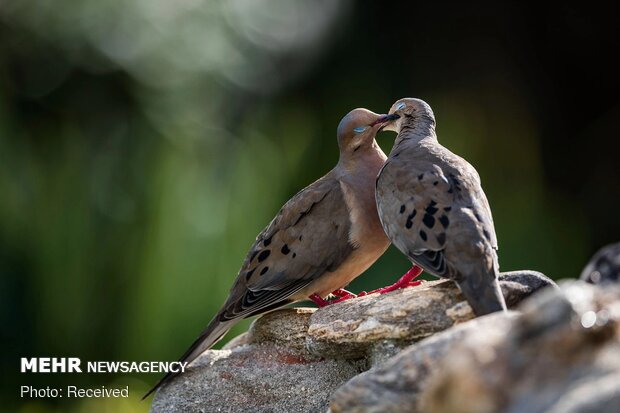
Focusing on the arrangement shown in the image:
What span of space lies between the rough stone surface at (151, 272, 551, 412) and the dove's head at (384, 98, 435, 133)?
0.78 meters

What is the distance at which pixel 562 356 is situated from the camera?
191 centimetres

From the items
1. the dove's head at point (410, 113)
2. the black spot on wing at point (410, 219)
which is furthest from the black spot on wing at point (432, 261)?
the dove's head at point (410, 113)

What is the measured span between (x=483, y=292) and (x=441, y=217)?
0.37m

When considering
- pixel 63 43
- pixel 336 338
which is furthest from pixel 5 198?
pixel 336 338

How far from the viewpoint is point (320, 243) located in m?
3.86

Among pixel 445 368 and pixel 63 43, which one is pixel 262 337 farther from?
pixel 63 43

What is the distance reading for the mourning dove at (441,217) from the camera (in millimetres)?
2912

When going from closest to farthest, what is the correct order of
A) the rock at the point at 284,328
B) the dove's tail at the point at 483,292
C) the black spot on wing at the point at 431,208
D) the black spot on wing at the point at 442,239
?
the dove's tail at the point at 483,292 → the black spot on wing at the point at 442,239 → the black spot on wing at the point at 431,208 → the rock at the point at 284,328

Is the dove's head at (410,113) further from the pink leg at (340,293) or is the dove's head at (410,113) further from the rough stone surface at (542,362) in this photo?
the rough stone surface at (542,362)

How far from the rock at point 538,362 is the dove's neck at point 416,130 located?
1.80m

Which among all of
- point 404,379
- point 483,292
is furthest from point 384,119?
point 404,379

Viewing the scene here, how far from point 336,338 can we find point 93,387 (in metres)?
2.70

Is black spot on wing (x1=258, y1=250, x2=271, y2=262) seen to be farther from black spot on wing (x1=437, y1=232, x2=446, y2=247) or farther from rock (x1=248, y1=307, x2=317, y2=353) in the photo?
black spot on wing (x1=437, y1=232, x2=446, y2=247)

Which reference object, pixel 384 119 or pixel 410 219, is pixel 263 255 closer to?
pixel 384 119
